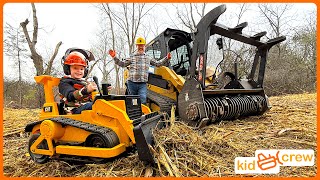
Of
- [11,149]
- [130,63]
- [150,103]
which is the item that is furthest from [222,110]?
[11,149]

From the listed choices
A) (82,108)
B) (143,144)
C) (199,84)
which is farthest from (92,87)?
(199,84)

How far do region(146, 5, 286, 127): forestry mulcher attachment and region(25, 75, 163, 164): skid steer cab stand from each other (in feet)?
3.40

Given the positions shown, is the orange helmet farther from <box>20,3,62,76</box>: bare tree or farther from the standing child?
<box>20,3,62,76</box>: bare tree

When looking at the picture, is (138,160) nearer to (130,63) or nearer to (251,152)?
(251,152)

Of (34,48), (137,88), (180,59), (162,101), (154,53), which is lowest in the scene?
(162,101)

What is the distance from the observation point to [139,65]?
5.21 metres

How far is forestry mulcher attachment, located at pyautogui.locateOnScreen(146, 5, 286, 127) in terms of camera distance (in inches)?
172

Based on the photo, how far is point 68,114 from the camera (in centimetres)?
366

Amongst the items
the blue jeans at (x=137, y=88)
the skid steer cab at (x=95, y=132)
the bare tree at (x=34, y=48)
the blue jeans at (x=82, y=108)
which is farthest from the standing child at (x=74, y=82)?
the bare tree at (x=34, y=48)

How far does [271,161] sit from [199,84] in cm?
170

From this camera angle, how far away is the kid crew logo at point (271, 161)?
2828 millimetres

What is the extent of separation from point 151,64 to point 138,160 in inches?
104

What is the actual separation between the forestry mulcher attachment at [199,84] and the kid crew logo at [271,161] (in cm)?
113

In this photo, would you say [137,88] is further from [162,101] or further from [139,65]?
[162,101]
